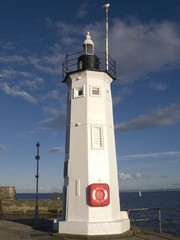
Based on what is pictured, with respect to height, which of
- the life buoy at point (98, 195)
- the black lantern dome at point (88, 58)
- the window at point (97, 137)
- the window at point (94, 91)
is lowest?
the life buoy at point (98, 195)

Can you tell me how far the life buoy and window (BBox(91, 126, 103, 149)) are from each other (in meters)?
2.06

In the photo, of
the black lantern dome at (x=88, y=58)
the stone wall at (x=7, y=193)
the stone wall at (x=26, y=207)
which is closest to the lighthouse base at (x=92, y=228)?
the black lantern dome at (x=88, y=58)

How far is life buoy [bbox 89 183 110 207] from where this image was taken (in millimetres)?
14508

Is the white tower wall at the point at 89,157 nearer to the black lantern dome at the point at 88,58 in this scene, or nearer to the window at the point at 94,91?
the window at the point at 94,91

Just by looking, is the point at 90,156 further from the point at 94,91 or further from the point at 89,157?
the point at 94,91

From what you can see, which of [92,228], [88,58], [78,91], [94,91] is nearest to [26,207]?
[78,91]

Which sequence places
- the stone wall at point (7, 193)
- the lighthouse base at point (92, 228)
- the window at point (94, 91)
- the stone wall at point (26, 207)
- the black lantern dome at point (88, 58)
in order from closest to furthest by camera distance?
the lighthouse base at point (92, 228) < the window at point (94, 91) < the black lantern dome at point (88, 58) < the stone wall at point (26, 207) < the stone wall at point (7, 193)

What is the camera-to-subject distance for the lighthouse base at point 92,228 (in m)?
14.1

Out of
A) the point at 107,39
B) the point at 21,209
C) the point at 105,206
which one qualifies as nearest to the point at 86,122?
the point at 105,206

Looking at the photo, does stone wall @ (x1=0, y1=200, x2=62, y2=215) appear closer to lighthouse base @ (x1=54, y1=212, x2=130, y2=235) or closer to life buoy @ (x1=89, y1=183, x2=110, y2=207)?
lighthouse base @ (x1=54, y1=212, x2=130, y2=235)

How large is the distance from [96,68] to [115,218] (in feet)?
27.7

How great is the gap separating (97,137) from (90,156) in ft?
3.77

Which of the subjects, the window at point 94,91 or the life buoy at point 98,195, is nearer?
the life buoy at point 98,195

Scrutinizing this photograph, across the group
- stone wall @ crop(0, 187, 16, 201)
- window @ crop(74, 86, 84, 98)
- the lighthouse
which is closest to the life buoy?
the lighthouse
